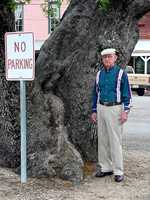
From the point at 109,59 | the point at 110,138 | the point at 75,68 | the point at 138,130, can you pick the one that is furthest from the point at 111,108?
the point at 138,130

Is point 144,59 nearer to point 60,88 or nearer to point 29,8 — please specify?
point 29,8

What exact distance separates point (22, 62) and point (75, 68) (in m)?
1.36

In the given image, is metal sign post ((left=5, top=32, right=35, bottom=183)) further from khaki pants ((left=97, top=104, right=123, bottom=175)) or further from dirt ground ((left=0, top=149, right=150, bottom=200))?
khaki pants ((left=97, top=104, right=123, bottom=175))

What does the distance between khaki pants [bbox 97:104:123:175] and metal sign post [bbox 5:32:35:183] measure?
1.16 metres

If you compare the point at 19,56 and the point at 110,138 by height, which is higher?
the point at 19,56

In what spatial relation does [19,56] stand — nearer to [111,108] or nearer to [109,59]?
[109,59]

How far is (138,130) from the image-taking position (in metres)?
16.0

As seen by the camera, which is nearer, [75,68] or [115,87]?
[115,87]

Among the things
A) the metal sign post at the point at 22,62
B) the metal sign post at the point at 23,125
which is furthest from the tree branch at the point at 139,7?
the metal sign post at the point at 23,125

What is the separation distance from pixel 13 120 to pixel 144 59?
3075 cm

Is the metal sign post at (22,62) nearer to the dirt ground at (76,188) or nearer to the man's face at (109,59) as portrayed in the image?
the dirt ground at (76,188)

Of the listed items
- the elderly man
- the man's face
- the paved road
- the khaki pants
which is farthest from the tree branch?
the paved road

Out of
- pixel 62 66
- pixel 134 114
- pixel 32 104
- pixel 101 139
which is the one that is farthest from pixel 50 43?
pixel 134 114

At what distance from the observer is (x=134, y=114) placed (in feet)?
69.6
